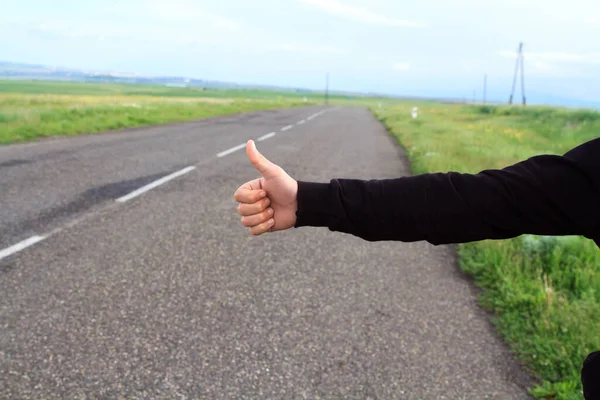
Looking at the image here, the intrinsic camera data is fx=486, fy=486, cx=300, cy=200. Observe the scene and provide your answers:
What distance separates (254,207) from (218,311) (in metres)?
1.87

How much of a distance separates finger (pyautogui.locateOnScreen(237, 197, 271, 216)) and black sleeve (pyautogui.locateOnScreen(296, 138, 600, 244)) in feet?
0.43

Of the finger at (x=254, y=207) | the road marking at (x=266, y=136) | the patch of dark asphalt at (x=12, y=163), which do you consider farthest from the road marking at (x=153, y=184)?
the road marking at (x=266, y=136)

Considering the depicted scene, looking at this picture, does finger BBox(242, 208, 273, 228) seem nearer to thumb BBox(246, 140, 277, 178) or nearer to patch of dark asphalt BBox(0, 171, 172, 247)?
thumb BBox(246, 140, 277, 178)

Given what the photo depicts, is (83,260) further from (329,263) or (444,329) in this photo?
(444,329)

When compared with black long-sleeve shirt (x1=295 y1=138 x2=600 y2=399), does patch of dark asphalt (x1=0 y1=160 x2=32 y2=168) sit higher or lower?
lower

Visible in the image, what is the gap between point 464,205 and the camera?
150 centimetres

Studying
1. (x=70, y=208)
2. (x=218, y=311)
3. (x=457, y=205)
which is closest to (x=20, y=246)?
(x=70, y=208)

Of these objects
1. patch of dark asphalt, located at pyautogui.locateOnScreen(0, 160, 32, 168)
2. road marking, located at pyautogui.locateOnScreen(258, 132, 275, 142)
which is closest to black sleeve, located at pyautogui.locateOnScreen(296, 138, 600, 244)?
patch of dark asphalt, located at pyautogui.locateOnScreen(0, 160, 32, 168)

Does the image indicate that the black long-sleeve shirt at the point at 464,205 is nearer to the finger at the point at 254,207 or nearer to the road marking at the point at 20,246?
the finger at the point at 254,207

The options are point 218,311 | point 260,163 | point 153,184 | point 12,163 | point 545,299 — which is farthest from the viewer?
point 12,163

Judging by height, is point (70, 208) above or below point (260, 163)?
below

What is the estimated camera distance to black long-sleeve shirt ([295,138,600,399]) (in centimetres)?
133

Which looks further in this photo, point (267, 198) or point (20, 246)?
point (20, 246)

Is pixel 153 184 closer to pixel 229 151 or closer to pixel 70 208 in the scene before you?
pixel 70 208
